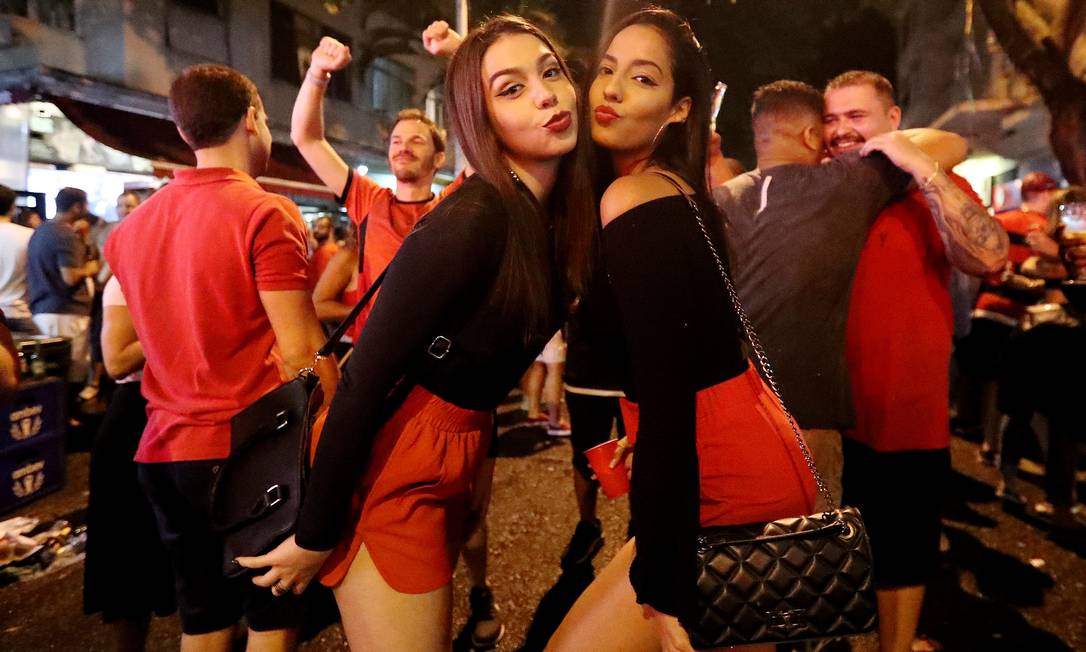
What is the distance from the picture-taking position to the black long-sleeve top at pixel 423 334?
1.28 metres

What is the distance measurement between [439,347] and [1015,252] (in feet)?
18.8

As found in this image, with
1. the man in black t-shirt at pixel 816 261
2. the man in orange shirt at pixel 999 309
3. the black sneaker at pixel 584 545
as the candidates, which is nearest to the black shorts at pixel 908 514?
the man in black t-shirt at pixel 816 261

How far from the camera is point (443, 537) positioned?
4.84 ft

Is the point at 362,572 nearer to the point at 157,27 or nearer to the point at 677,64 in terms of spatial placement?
the point at 677,64

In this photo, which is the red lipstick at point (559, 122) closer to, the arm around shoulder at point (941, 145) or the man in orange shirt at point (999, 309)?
the arm around shoulder at point (941, 145)

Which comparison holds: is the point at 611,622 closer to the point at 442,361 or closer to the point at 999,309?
the point at 442,361

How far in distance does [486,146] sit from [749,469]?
97 centimetres

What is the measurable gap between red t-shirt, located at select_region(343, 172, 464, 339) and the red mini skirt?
7.04ft

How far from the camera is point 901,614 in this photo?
2.47m

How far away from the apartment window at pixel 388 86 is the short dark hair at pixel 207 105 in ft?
59.0

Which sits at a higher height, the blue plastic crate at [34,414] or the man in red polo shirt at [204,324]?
the man in red polo shirt at [204,324]

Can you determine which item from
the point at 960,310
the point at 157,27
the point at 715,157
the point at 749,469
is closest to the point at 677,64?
the point at 749,469

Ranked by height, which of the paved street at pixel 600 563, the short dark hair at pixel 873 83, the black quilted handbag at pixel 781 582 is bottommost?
the paved street at pixel 600 563

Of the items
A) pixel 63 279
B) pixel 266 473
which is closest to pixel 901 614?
pixel 266 473
